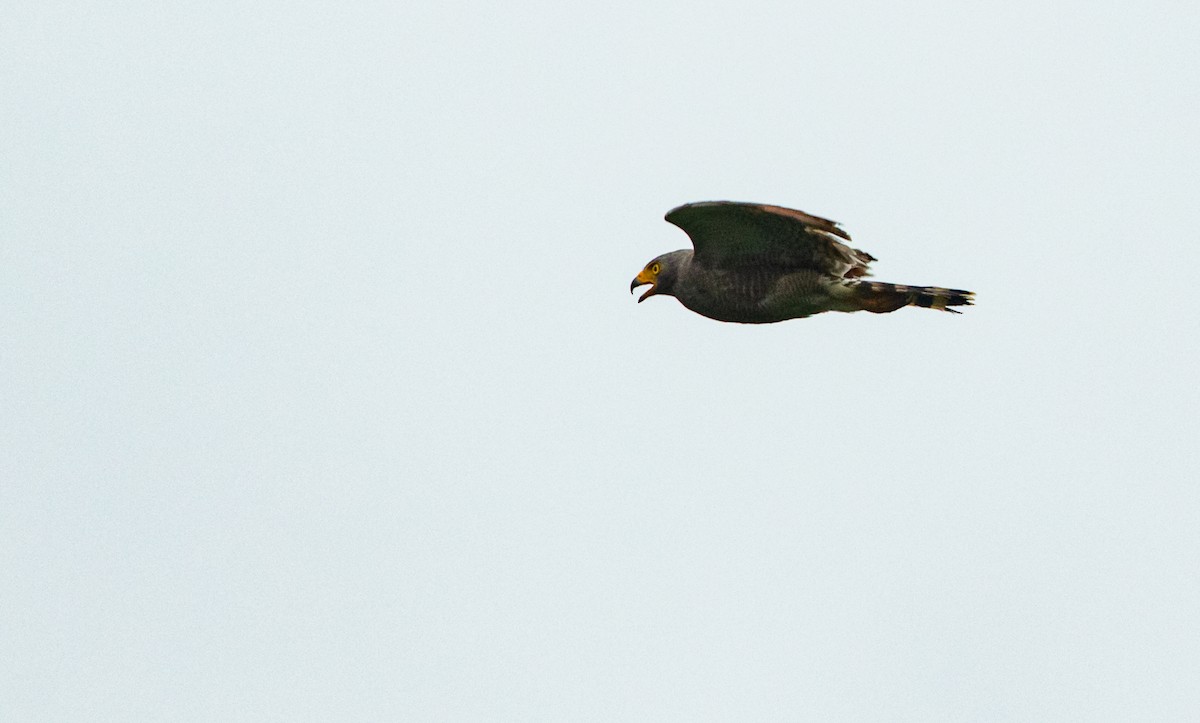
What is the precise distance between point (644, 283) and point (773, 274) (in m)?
1.62

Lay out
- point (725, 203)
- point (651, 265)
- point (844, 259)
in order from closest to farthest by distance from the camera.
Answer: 1. point (725, 203)
2. point (844, 259)
3. point (651, 265)

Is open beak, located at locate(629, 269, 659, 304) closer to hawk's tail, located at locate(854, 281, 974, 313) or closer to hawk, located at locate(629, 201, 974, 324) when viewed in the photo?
hawk, located at locate(629, 201, 974, 324)

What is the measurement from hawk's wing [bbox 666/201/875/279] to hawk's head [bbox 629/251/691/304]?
0.47 meters

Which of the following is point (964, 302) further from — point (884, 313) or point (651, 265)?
point (651, 265)

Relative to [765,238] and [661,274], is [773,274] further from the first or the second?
[661,274]

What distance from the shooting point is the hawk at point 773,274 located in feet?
50.6

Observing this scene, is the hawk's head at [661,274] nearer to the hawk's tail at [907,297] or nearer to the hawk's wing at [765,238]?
the hawk's wing at [765,238]

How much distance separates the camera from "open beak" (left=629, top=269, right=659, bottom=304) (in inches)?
675

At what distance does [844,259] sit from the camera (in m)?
15.8

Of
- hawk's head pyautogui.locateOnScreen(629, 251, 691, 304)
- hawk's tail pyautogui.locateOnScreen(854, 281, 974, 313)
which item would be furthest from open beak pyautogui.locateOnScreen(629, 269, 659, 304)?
hawk's tail pyautogui.locateOnScreen(854, 281, 974, 313)

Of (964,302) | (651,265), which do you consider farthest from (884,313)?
(651,265)

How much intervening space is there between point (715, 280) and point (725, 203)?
163 cm

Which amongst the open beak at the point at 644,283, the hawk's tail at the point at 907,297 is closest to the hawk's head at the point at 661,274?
the open beak at the point at 644,283

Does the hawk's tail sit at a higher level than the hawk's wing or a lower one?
lower
